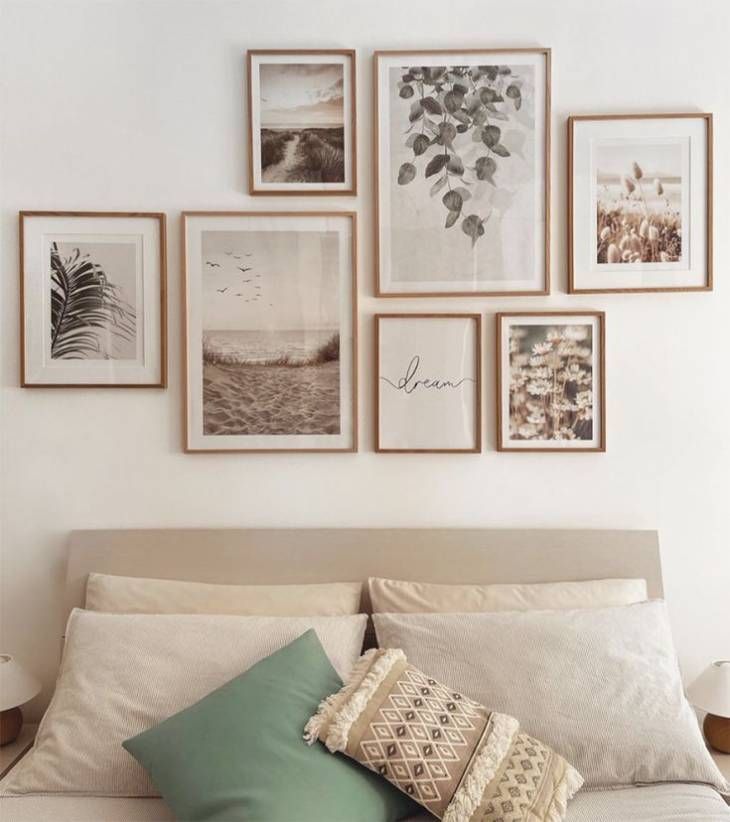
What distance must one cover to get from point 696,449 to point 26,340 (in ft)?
6.23

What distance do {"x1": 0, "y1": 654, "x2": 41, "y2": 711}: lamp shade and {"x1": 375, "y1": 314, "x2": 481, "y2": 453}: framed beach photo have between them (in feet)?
3.67

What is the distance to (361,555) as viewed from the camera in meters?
2.21

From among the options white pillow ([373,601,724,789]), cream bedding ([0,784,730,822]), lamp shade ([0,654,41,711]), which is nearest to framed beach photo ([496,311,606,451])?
white pillow ([373,601,724,789])

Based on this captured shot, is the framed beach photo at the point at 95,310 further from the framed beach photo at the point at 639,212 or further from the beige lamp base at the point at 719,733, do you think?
the beige lamp base at the point at 719,733

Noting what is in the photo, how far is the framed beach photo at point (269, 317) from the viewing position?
7.42ft

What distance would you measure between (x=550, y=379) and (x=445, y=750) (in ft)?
3.48

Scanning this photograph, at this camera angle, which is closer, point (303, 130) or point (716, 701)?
point (716, 701)

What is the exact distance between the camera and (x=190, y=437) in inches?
→ 89.4

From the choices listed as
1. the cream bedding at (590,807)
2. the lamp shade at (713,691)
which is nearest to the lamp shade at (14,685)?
the cream bedding at (590,807)

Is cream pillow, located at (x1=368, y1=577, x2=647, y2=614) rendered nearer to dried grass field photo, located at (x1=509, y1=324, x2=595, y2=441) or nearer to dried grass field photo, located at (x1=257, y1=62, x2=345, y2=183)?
dried grass field photo, located at (x1=509, y1=324, x2=595, y2=441)

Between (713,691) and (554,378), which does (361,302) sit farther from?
(713,691)

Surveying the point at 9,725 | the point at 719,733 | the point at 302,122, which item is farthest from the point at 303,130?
the point at 719,733

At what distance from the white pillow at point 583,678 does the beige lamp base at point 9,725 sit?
1.01m

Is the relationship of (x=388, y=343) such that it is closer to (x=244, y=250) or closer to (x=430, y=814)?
(x=244, y=250)
